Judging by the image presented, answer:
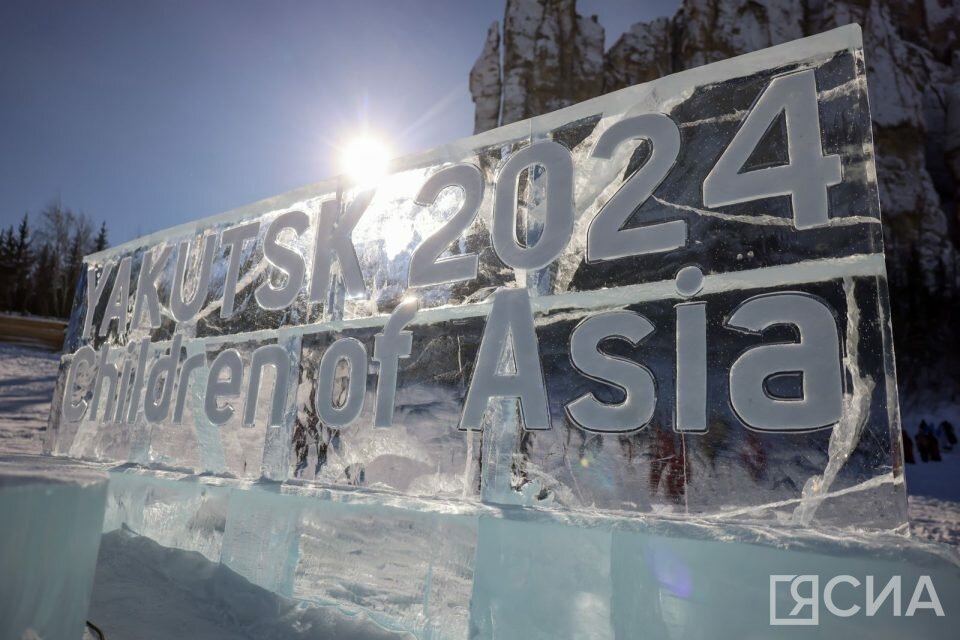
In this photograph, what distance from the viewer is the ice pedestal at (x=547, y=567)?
176 centimetres

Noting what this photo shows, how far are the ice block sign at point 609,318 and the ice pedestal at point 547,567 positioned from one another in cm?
14

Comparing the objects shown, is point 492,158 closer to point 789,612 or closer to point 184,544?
point 789,612

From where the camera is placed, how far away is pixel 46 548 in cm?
145

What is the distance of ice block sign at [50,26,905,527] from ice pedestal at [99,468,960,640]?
5.5 inches

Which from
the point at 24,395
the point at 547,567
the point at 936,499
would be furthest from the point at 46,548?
the point at 24,395

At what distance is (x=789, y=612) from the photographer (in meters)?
1.80

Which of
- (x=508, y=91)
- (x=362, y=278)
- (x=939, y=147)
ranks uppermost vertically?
(x=508, y=91)

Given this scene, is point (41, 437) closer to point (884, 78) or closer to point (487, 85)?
point (487, 85)

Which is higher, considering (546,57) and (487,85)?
(546,57)

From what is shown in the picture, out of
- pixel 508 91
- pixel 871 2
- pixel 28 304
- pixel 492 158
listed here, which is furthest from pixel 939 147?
pixel 28 304

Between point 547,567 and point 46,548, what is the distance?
5.19 feet

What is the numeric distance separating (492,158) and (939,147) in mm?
29984

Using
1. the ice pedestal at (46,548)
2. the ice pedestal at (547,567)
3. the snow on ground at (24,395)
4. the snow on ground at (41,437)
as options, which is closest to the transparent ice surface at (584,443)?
the ice pedestal at (547,567)

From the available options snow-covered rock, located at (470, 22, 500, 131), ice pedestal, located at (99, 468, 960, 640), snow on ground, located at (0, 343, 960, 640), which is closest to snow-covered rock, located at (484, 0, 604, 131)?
snow-covered rock, located at (470, 22, 500, 131)
